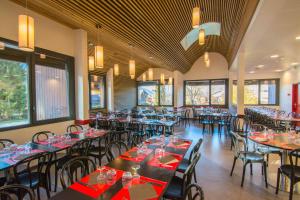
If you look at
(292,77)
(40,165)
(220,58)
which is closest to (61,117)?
(40,165)

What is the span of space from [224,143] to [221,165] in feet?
6.72

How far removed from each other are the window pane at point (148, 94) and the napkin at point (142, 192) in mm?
10677

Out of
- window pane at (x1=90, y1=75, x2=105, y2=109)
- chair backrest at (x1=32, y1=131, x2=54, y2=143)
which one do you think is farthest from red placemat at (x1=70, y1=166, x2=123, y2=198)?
window pane at (x1=90, y1=75, x2=105, y2=109)

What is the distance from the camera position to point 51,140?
3.46 m

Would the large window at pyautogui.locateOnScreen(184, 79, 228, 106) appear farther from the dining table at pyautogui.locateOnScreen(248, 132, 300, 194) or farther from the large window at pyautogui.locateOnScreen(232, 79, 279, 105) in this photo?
the dining table at pyautogui.locateOnScreen(248, 132, 300, 194)

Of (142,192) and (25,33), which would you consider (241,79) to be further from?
(25,33)

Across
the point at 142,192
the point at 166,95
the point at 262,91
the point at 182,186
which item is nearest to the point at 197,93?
the point at 166,95

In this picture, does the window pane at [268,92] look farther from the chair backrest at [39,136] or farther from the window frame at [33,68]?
the chair backrest at [39,136]

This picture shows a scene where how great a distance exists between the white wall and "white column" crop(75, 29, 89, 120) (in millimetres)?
188

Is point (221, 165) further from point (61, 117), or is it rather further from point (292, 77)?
point (292, 77)

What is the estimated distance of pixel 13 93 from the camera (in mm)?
3844

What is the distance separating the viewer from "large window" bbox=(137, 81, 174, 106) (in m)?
12.1

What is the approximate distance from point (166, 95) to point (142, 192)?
35.0ft

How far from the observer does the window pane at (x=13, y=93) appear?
3658mm
